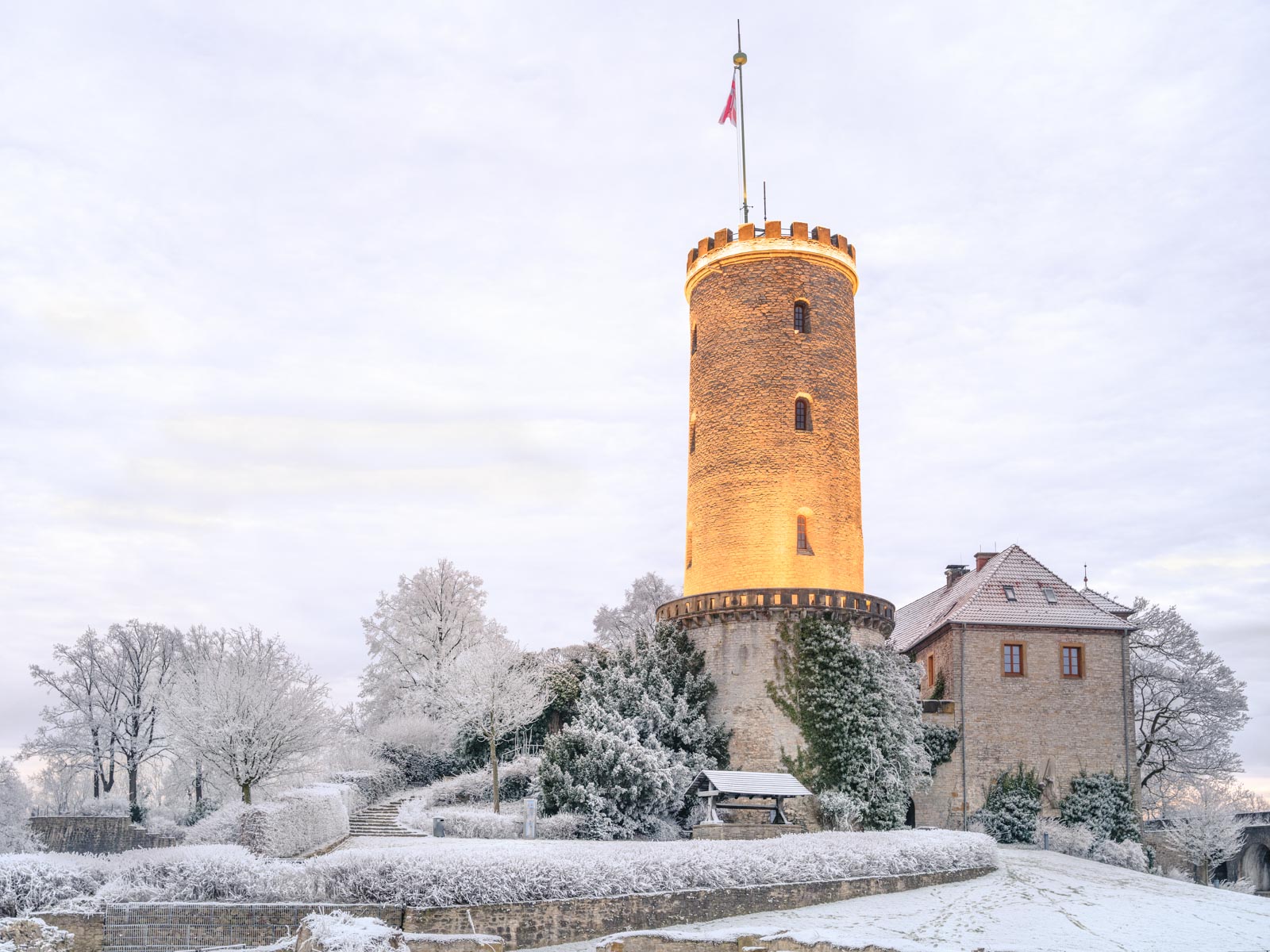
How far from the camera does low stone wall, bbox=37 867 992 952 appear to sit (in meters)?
16.7

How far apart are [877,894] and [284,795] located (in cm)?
1376

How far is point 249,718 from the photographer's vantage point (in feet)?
96.4

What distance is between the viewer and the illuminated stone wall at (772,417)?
107ft

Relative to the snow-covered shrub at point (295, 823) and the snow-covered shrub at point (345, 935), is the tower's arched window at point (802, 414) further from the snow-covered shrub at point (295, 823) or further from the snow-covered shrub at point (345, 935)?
the snow-covered shrub at point (345, 935)

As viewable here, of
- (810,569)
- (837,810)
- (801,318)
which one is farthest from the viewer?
(801,318)

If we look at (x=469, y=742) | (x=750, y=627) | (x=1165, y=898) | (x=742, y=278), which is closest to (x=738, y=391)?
(x=742, y=278)

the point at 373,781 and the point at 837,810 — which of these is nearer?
the point at 837,810

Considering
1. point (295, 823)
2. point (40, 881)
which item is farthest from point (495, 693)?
point (40, 881)

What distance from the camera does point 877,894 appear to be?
21562 millimetres

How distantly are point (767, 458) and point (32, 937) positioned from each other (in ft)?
70.7

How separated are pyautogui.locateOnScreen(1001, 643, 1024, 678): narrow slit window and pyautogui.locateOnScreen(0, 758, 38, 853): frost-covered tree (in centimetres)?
2611

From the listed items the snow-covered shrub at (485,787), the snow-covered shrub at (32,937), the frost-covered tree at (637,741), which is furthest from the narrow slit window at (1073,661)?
the snow-covered shrub at (32,937)

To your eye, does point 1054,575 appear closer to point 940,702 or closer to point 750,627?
point 940,702

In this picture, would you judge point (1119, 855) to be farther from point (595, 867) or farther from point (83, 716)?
point (83, 716)
